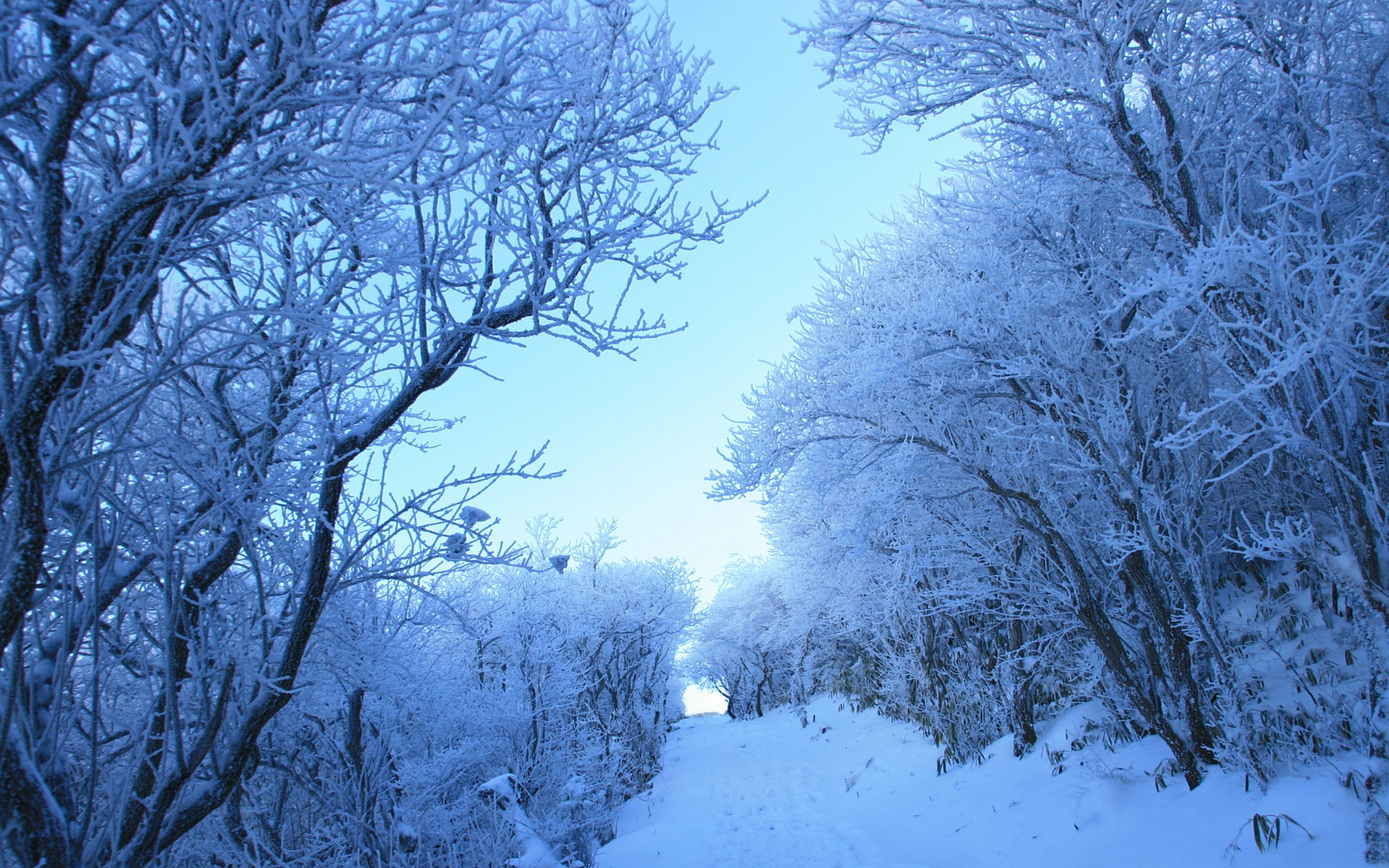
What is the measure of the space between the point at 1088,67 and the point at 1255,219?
1.90 metres

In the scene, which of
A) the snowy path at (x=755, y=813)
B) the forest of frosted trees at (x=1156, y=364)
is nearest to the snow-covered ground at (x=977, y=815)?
the snowy path at (x=755, y=813)

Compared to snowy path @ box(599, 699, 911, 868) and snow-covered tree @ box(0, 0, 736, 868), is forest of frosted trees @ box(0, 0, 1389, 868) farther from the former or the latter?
snowy path @ box(599, 699, 911, 868)

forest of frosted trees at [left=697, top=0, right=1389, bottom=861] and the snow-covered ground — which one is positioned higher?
forest of frosted trees at [left=697, top=0, right=1389, bottom=861]

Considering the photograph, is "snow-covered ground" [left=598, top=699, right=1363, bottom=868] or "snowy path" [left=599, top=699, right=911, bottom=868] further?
"snowy path" [left=599, top=699, right=911, bottom=868]

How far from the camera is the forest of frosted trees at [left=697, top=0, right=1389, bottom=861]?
4043 millimetres

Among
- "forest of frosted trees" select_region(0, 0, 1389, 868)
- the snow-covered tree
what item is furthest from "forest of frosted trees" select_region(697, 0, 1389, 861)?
the snow-covered tree

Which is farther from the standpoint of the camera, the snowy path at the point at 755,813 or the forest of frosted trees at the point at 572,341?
the snowy path at the point at 755,813

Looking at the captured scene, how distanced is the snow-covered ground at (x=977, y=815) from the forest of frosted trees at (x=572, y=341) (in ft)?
1.25

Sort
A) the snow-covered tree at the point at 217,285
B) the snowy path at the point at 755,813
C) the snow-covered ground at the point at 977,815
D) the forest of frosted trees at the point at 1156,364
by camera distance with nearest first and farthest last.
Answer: the snow-covered tree at the point at 217,285, the forest of frosted trees at the point at 1156,364, the snow-covered ground at the point at 977,815, the snowy path at the point at 755,813

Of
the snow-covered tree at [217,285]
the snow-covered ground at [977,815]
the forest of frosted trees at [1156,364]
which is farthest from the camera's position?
the snow-covered ground at [977,815]

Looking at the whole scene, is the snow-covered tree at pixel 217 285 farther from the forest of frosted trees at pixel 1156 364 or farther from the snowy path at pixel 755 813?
the snowy path at pixel 755 813

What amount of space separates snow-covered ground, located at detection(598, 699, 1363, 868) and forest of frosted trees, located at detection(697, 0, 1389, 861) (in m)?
0.36

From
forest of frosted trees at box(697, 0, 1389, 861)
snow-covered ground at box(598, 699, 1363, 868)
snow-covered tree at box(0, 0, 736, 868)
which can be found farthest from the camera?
snow-covered ground at box(598, 699, 1363, 868)

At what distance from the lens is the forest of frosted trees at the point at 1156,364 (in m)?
4.04
